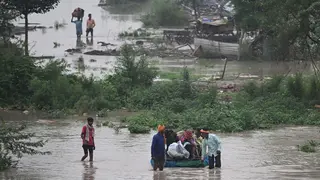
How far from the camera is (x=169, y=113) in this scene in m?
25.1

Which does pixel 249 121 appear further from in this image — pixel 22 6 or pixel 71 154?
pixel 22 6

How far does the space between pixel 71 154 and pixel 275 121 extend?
826cm

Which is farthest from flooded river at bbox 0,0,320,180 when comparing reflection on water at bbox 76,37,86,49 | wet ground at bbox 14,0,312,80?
reflection on water at bbox 76,37,86,49

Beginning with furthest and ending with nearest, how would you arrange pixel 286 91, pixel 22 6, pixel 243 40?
pixel 243 40 < pixel 22 6 < pixel 286 91

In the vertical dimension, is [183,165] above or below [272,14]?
below

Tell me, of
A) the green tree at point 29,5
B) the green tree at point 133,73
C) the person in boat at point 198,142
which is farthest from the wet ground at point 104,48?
the person in boat at point 198,142

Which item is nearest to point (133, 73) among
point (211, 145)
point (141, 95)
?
point (141, 95)

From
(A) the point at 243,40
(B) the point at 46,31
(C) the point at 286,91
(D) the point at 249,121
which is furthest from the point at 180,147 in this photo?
(B) the point at 46,31

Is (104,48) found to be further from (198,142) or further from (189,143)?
(189,143)

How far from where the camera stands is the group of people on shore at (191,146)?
16450 millimetres

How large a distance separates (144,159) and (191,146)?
1643mm

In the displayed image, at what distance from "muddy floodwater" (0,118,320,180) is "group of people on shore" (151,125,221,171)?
11.1 inches

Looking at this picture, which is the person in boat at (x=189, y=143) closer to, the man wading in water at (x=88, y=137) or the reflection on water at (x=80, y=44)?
the man wading in water at (x=88, y=137)

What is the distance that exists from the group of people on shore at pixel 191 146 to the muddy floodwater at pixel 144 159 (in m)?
0.28
